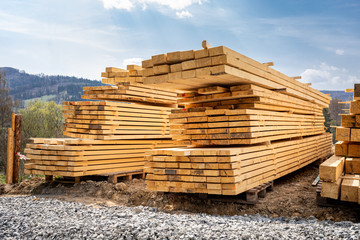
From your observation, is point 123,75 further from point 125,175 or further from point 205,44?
point 205,44

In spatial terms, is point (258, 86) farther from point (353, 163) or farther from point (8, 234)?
point (8, 234)

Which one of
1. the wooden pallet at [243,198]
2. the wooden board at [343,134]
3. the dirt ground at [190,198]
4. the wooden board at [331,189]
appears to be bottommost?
the dirt ground at [190,198]

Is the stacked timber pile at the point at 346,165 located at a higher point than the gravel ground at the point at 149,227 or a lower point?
higher

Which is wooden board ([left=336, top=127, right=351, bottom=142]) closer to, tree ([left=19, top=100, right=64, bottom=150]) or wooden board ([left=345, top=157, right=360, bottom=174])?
wooden board ([left=345, top=157, right=360, bottom=174])

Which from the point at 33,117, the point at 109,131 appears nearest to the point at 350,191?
the point at 109,131

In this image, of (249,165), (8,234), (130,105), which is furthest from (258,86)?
(8,234)

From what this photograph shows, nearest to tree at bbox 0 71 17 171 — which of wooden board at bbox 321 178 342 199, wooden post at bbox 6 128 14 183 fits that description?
wooden post at bbox 6 128 14 183

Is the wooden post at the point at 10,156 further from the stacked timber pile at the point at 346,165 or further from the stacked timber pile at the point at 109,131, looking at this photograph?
the stacked timber pile at the point at 346,165

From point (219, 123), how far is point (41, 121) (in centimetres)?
2264

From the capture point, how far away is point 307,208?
6660mm

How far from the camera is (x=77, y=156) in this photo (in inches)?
371

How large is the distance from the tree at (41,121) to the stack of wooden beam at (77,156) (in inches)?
624

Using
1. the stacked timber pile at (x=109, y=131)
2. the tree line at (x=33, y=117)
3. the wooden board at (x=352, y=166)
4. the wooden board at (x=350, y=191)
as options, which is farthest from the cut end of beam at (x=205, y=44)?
the tree line at (x=33, y=117)

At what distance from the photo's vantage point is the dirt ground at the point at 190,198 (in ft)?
21.4
